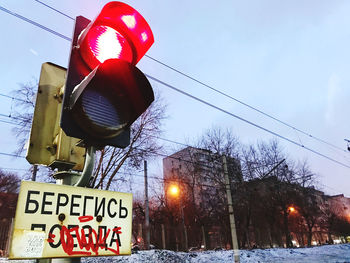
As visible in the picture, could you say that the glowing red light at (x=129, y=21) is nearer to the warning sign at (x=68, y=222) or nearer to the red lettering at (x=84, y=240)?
the warning sign at (x=68, y=222)

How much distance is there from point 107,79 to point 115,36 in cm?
38

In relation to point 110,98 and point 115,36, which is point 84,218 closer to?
point 110,98

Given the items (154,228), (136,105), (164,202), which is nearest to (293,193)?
(164,202)

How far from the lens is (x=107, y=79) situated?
4.58ft

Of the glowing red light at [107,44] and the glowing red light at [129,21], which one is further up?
the glowing red light at [129,21]

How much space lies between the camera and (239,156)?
1133 inches

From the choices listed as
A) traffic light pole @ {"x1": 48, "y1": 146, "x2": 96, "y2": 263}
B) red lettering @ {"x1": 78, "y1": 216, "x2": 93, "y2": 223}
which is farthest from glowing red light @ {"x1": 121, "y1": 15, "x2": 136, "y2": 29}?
red lettering @ {"x1": 78, "y1": 216, "x2": 93, "y2": 223}

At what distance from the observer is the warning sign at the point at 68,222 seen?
3.29 feet

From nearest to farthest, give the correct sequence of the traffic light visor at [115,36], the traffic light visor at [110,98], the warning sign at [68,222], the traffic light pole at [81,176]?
the warning sign at [68,222] < the traffic light pole at [81,176] < the traffic light visor at [110,98] < the traffic light visor at [115,36]

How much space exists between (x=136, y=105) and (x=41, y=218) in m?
0.78

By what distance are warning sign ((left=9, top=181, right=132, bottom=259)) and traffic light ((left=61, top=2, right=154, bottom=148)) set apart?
0.29m

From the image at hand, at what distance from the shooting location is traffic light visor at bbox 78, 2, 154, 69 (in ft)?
4.94

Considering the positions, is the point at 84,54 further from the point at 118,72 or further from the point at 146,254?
the point at 146,254

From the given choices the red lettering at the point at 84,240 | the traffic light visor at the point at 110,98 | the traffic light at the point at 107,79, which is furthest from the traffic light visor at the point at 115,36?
the red lettering at the point at 84,240
